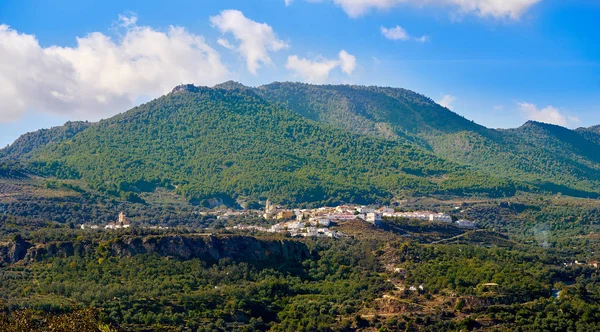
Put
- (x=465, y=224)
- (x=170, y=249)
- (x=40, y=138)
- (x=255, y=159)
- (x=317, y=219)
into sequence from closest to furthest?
(x=170, y=249) < (x=317, y=219) < (x=465, y=224) < (x=255, y=159) < (x=40, y=138)

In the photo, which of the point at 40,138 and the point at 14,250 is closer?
the point at 14,250

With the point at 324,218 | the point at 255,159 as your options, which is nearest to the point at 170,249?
the point at 324,218

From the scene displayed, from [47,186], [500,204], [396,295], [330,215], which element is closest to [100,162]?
[47,186]

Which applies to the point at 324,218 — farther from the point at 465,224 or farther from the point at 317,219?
the point at 465,224

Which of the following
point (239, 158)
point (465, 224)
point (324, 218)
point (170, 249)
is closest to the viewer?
point (170, 249)

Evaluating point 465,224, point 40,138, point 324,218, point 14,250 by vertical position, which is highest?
point 40,138

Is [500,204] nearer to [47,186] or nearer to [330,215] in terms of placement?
[330,215]

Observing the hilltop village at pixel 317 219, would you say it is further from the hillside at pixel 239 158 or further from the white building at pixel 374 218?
the hillside at pixel 239 158
